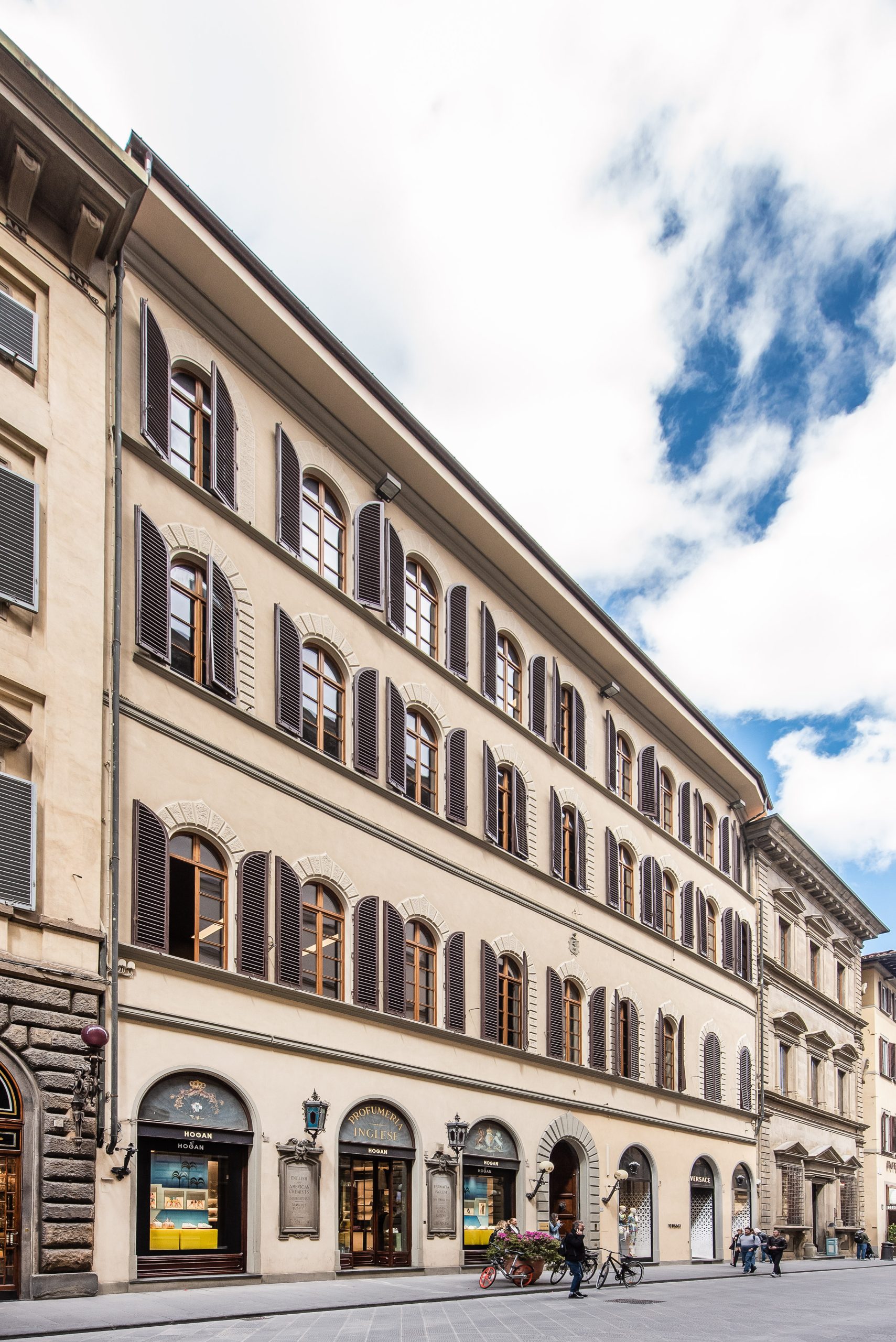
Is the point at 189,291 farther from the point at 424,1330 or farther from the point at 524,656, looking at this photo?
the point at 424,1330

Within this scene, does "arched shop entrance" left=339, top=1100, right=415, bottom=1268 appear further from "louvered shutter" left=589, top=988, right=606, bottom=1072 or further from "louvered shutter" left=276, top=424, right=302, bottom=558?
"louvered shutter" left=276, top=424, right=302, bottom=558

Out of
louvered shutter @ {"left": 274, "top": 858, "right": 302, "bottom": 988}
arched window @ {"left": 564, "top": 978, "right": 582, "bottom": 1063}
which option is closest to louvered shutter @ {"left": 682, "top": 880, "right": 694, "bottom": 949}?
arched window @ {"left": 564, "top": 978, "right": 582, "bottom": 1063}

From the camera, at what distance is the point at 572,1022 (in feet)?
116

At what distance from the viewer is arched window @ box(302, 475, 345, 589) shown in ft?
89.1

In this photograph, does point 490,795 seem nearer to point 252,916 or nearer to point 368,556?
point 368,556

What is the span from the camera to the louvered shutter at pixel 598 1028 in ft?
118

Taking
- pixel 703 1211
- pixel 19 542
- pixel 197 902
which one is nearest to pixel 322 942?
pixel 197 902

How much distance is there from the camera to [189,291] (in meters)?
24.6

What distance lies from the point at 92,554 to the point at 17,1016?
6.82 meters

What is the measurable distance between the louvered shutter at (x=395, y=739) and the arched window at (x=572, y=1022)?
930 cm

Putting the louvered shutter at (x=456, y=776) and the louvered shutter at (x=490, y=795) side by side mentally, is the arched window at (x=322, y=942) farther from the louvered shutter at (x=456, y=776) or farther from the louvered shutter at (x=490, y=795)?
the louvered shutter at (x=490, y=795)

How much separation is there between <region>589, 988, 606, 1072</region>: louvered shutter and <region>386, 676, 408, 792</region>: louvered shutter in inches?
421

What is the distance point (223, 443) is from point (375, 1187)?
544 inches

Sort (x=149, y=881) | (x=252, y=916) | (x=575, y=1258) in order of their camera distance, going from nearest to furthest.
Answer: (x=149, y=881) → (x=252, y=916) → (x=575, y=1258)
